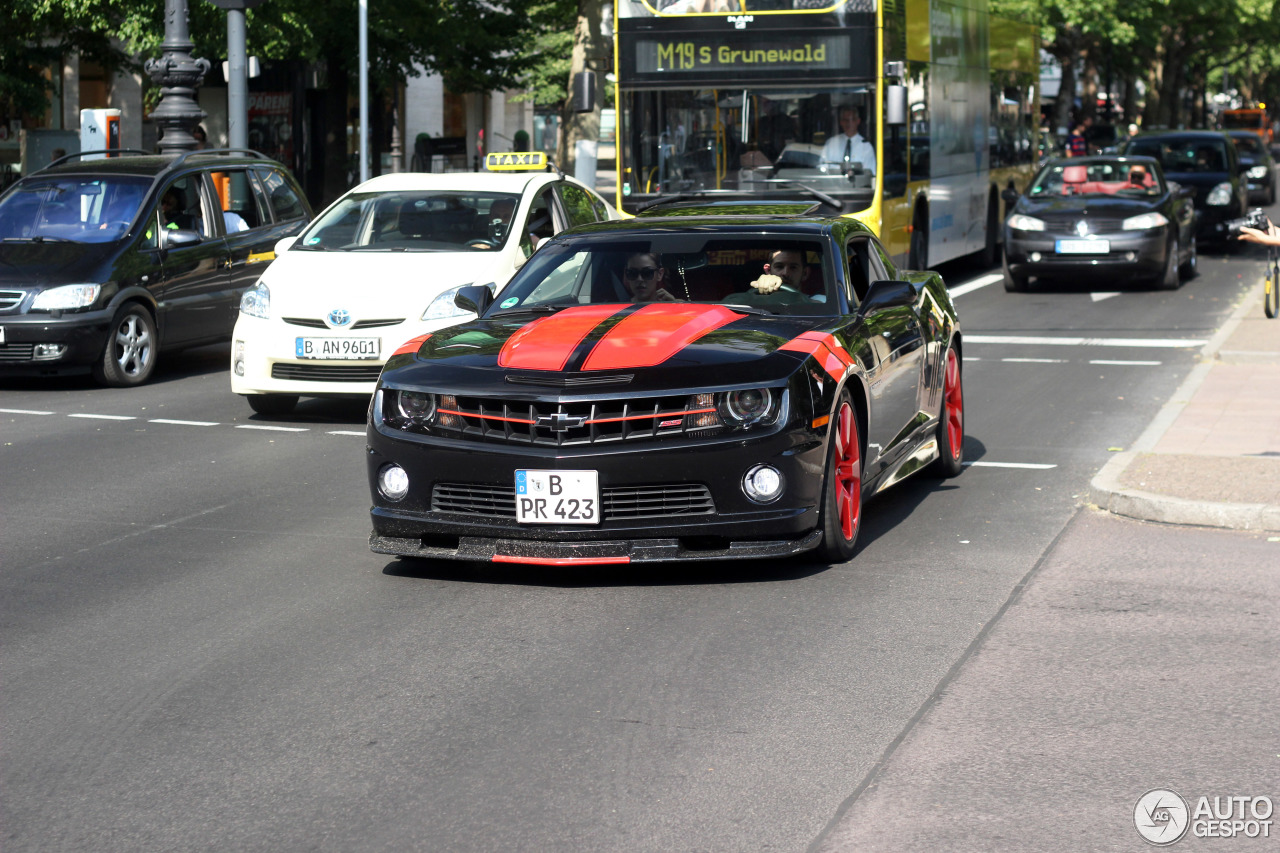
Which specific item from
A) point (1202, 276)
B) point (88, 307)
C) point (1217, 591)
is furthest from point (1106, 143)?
point (1217, 591)

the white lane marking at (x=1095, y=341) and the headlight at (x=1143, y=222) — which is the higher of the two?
the headlight at (x=1143, y=222)

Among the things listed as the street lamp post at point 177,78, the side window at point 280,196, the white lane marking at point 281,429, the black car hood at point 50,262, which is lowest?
the white lane marking at point 281,429

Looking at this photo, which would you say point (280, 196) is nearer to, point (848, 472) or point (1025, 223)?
point (1025, 223)

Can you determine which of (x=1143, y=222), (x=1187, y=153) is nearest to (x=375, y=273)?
(x=1143, y=222)

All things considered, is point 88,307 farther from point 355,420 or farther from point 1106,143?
point 1106,143

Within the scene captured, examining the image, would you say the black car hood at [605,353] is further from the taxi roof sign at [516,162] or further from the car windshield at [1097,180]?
the car windshield at [1097,180]

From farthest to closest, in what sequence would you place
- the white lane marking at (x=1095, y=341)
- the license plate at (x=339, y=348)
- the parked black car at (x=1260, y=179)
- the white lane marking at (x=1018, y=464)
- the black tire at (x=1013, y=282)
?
the parked black car at (x=1260, y=179), the black tire at (x=1013, y=282), the white lane marking at (x=1095, y=341), the license plate at (x=339, y=348), the white lane marking at (x=1018, y=464)

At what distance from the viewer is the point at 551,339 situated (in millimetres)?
7098

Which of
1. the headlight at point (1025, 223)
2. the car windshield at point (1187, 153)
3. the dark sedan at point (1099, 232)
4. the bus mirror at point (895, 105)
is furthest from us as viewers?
the car windshield at point (1187, 153)

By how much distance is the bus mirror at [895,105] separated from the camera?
56.0ft

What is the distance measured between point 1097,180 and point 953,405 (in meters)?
13.5

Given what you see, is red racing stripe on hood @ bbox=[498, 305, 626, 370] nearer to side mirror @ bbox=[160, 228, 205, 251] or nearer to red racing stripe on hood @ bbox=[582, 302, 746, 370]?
red racing stripe on hood @ bbox=[582, 302, 746, 370]

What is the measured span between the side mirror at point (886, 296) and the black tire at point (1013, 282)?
1371cm

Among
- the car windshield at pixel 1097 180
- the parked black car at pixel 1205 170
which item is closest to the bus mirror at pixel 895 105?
the car windshield at pixel 1097 180
